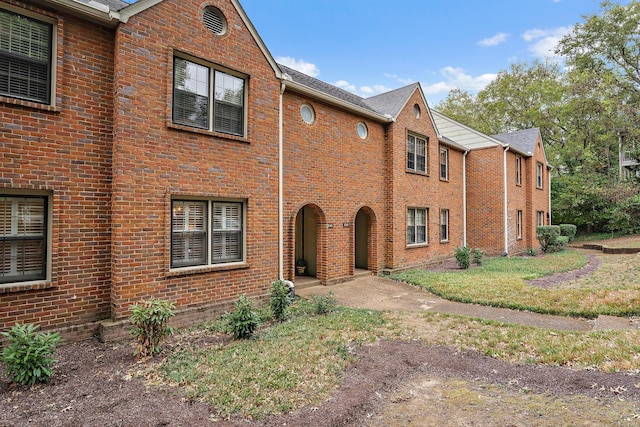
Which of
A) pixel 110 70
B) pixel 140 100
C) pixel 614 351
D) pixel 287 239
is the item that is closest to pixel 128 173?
pixel 140 100

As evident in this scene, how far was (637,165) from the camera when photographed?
27.1 meters

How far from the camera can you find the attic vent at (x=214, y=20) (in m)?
6.95

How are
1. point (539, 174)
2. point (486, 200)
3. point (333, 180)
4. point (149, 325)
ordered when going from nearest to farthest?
point (149, 325) → point (333, 180) → point (486, 200) → point (539, 174)

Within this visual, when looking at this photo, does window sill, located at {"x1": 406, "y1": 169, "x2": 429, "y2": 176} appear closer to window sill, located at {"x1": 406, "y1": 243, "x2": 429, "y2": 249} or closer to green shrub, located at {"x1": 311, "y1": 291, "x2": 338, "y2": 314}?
window sill, located at {"x1": 406, "y1": 243, "x2": 429, "y2": 249}

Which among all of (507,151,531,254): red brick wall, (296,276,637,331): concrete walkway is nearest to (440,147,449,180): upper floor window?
(507,151,531,254): red brick wall

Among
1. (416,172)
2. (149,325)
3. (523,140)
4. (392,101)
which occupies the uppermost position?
(523,140)

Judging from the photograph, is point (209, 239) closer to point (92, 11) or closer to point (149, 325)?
point (149, 325)

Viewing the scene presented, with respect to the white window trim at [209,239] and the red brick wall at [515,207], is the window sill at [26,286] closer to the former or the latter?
the white window trim at [209,239]

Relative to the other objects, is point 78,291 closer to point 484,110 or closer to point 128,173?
point 128,173

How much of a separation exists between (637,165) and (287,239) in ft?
109

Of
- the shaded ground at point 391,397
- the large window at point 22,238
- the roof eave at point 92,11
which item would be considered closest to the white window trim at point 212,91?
the roof eave at point 92,11

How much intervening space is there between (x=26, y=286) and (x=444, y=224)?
15168mm

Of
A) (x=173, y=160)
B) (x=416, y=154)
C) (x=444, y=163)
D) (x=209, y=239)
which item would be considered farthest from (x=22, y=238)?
(x=444, y=163)

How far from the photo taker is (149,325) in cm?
492
